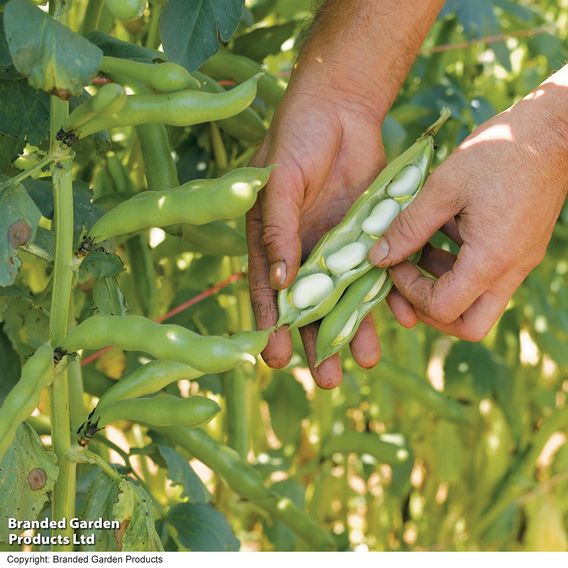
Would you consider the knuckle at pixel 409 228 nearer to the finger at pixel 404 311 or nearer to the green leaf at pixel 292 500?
the finger at pixel 404 311

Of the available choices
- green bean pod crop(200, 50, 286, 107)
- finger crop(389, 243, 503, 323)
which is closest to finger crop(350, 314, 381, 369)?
finger crop(389, 243, 503, 323)

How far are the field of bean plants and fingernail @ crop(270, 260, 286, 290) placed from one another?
4 cm

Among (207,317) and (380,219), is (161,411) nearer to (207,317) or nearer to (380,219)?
(380,219)

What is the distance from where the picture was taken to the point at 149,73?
3.97ft

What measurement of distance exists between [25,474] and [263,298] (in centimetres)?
65

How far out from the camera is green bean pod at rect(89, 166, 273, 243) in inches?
49.9

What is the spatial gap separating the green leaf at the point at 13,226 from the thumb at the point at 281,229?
1.86 ft

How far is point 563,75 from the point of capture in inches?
71.9

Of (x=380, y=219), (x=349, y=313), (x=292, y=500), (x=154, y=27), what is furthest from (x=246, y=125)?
(x=292, y=500)

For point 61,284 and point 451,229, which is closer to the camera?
point 61,284

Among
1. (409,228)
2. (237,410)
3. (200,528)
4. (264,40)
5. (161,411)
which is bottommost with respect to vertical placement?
(200,528)

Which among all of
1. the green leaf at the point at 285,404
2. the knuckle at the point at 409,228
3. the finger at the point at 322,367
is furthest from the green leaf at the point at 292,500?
the knuckle at the point at 409,228

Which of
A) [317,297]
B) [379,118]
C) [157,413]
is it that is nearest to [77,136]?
[157,413]
